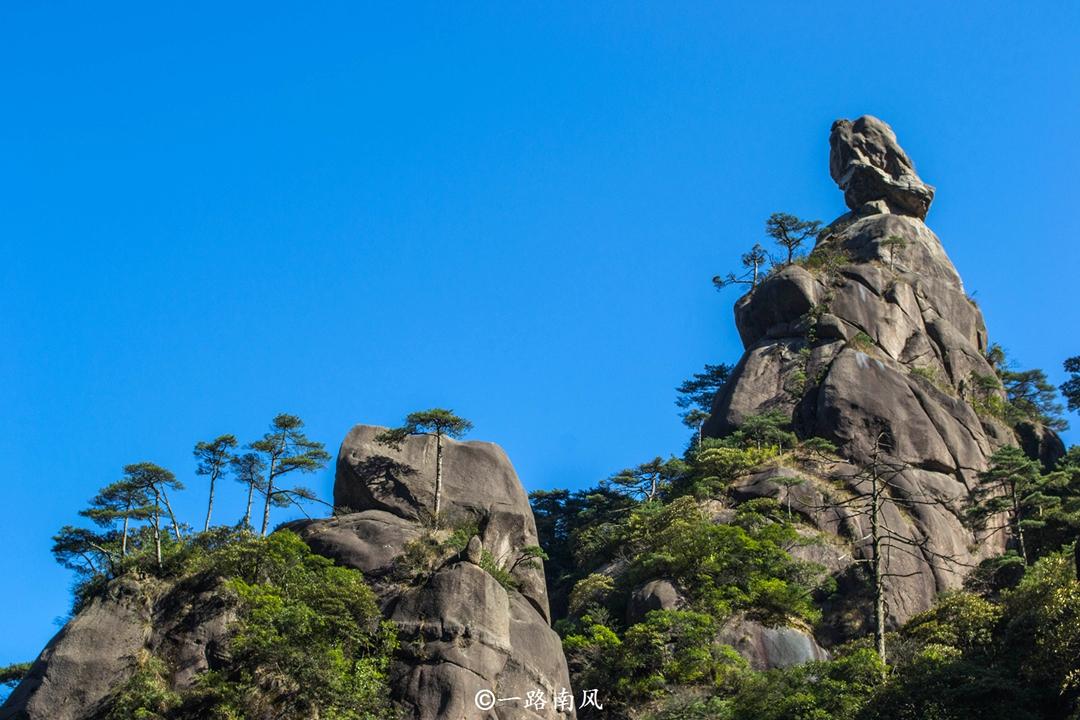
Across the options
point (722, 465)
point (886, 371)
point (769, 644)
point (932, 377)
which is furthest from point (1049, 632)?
point (932, 377)

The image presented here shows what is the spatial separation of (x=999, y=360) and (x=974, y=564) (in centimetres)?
2351

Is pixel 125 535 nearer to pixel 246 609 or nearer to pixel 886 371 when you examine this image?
pixel 246 609

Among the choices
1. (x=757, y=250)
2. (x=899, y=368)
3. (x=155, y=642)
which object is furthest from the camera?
(x=757, y=250)

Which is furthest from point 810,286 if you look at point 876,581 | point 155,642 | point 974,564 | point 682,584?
point 155,642

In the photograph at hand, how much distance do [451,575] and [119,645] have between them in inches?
362

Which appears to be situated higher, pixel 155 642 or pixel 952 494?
pixel 952 494

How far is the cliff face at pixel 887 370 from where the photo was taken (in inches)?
1793

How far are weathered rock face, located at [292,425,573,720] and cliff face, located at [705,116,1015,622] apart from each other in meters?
11.1

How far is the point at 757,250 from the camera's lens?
2557 inches

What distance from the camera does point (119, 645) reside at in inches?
1289

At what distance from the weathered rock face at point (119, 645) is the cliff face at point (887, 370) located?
2161cm

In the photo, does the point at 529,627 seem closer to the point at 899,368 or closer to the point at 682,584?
the point at 682,584

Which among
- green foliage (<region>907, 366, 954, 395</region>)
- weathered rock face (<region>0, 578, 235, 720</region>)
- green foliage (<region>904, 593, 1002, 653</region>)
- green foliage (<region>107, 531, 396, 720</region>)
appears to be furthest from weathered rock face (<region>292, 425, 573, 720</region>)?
green foliage (<region>907, 366, 954, 395</region>)

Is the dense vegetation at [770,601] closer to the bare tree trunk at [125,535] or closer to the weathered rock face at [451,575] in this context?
the weathered rock face at [451,575]
